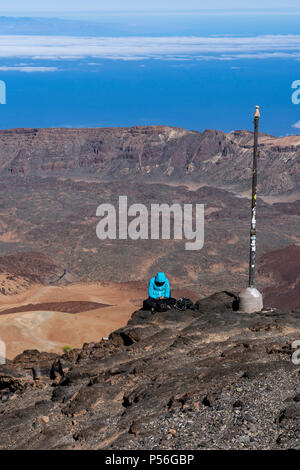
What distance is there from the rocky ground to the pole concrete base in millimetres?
470

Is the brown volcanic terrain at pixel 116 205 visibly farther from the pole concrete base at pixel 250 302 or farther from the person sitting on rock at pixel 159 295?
the pole concrete base at pixel 250 302

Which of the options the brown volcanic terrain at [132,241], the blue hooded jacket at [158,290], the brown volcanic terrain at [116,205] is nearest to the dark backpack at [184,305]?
the blue hooded jacket at [158,290]

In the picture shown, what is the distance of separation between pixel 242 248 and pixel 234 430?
250ft

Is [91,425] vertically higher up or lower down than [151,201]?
lower down

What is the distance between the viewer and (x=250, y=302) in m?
19.2

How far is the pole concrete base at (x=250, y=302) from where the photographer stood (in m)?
19.2

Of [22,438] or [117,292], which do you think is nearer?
[22,438]

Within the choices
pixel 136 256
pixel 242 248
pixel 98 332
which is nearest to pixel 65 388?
pixel 98 332

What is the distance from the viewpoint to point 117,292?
2173 inches

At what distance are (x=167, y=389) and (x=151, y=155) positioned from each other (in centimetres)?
15091

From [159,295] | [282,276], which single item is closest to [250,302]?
[159,295]

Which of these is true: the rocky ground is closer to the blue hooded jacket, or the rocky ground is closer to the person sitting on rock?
the person sitting on rock
